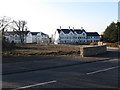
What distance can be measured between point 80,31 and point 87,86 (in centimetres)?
11208

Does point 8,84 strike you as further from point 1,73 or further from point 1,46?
point 1,46

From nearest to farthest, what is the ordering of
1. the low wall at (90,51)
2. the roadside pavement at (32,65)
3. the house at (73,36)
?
the roadside pavement at (32,65) < the low wall at (90,51) < the house at (73,36)

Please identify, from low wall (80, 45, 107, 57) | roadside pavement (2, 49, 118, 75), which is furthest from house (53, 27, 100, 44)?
roadside pavement (2, 49, 118, 75)

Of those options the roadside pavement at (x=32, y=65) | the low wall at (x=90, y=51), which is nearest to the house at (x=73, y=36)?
the low wall at (x=90, y=51)

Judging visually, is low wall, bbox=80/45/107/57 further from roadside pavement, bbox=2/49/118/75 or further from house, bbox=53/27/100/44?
house, bbox=53/27/100/44

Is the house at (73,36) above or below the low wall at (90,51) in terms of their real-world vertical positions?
above

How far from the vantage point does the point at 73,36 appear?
116m

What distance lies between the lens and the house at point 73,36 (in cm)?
11275

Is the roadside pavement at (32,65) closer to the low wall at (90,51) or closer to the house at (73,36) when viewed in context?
the low wall at (90,51)

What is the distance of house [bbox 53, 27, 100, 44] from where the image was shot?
11275 cm

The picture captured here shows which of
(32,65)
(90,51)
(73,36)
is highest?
(73,36)

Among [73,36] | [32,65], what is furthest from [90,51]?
[73,36]

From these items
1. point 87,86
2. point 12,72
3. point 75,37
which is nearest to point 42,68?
point 12,72

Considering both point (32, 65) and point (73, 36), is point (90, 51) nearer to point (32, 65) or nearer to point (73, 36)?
point (32, 65)
